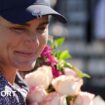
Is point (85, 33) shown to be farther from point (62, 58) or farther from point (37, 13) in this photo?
point (37, 13)

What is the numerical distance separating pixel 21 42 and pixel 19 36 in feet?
0.10

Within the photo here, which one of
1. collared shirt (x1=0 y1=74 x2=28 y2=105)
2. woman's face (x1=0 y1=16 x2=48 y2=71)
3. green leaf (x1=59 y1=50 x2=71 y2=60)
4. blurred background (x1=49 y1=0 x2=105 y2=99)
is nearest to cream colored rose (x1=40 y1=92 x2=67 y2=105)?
collared shirt (x1=0 y1=74 x2=28 y2=105)

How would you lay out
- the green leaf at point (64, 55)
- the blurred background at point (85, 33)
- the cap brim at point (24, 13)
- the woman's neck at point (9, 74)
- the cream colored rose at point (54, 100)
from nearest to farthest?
the cap brim at point (24, 13) < the woman's neck at point (9, 74) < the cream colored rose at point (54, 100) < the green leaf at point (64, 55) < the blurred background at point (85, 33)

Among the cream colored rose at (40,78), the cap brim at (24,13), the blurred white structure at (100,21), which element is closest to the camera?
the cap brim at (24,13)

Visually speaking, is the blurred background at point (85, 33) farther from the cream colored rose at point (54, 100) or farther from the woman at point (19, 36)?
the woman at point (19, 36)

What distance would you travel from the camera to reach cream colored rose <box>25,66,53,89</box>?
272 cm

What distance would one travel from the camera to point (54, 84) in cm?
268

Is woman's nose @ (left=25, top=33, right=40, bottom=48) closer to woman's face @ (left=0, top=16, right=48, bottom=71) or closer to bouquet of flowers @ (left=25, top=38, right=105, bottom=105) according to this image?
woman's face @ (left=0, top=16, right=48, bottom=71)

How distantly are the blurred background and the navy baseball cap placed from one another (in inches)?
287

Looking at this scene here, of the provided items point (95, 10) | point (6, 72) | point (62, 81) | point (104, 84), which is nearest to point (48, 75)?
point (62, 81)

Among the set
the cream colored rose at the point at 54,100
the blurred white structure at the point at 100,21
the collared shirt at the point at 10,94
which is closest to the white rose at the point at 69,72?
the cream colored rose at the point at 54,100

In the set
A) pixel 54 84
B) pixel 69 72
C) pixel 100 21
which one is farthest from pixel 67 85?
pixel 100 21

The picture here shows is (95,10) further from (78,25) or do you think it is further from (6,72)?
(6,72)

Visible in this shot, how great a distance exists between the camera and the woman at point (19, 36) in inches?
90.7
